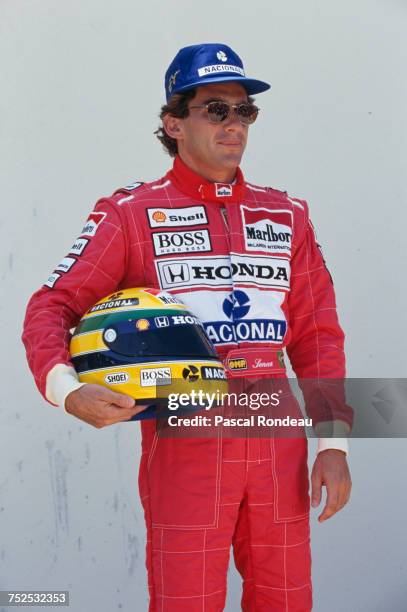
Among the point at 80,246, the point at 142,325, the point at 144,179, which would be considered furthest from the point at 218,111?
the point at 144,179

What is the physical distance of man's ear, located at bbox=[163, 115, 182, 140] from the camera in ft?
8.98

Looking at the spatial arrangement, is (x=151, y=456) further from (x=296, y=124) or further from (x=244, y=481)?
(x=296, y=124)

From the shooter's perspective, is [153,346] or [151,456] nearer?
[153,346]

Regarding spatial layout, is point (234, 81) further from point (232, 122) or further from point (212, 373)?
point (212, 373)

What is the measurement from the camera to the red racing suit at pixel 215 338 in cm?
236

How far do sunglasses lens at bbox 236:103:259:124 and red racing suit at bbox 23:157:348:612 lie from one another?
14 cm

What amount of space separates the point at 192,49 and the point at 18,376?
1.42 meters

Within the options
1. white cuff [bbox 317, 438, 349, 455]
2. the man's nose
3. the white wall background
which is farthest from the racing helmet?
the white wall background

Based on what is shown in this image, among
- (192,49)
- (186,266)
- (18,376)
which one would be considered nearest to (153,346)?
(186,266)

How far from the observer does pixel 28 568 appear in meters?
3.61

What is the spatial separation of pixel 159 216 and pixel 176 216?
0.04m

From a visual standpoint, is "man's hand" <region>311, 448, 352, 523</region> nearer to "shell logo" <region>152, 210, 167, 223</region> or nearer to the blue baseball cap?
"shell logo" <region>152, 210, 167, 223</region>

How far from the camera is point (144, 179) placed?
12.2 feet

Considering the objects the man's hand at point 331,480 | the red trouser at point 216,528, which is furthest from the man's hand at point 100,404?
the man's hand at point 331,480
